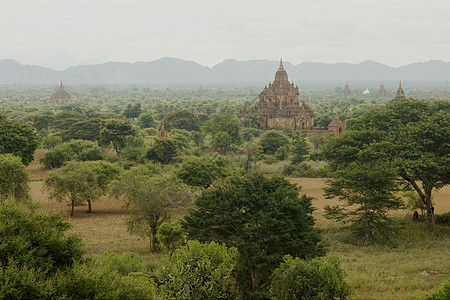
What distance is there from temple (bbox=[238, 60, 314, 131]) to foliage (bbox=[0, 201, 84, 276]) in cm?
6340

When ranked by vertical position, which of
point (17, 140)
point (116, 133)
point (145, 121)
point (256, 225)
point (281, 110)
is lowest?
point (145, 121)

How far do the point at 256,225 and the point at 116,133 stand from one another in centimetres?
4006

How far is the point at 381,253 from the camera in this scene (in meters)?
17.6

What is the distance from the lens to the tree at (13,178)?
85.5ft

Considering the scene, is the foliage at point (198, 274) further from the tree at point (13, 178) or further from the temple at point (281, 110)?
the temple at point (281, 110)

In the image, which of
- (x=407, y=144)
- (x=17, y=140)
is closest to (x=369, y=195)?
(x=407, y=144)

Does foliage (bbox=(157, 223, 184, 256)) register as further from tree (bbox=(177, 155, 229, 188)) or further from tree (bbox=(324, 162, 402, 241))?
tree (bbox=(177, 155, 229, 188))

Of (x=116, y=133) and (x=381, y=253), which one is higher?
(x=116, y=133)

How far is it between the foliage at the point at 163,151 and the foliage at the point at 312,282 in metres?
33.7

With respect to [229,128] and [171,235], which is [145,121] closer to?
[229,128]

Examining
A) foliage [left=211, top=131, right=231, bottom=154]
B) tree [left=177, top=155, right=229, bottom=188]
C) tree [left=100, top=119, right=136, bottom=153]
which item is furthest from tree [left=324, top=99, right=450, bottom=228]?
tree [left=100, top=119, right=136, bottom=153]

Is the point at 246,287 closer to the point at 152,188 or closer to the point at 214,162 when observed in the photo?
the point at 152,188

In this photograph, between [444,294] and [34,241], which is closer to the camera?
[444,294]

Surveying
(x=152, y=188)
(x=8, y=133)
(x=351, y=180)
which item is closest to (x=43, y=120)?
(x=8, y=133)
